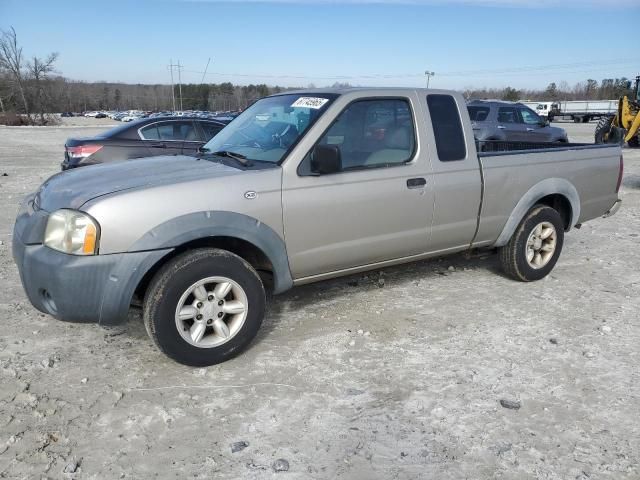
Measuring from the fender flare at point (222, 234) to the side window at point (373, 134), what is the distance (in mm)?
812

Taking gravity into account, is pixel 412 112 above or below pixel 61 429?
above

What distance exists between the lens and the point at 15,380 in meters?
3.26

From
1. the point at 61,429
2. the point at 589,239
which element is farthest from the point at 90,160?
the point at 589,239

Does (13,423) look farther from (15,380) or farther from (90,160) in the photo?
(90,160)

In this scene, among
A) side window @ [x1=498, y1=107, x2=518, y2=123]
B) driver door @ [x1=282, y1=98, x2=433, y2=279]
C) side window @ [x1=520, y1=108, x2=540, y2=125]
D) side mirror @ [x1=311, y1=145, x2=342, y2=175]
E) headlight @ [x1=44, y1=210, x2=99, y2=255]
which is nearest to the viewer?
headlight @ [x1=44, y1=210, x2=99, y2=255]

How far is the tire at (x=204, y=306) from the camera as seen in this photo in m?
3.24

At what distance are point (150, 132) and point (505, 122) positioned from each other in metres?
10.8

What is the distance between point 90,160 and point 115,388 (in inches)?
240

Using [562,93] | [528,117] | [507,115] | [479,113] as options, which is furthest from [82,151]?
[562,93]

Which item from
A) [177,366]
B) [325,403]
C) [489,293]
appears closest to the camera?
[325,403]

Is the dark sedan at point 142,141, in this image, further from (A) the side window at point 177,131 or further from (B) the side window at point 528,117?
(B) the side window at point 528,117

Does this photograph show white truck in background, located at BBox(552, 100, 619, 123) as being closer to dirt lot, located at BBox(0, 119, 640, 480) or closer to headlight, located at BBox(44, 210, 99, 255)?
dirt lot, located at BBox(0, 119, 640, 480)

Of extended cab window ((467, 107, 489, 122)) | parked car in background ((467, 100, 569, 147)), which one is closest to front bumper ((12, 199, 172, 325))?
parked car in background ((467, 100, 569, 147))

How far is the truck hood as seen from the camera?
326cm
